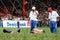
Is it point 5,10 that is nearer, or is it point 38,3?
point 5,10

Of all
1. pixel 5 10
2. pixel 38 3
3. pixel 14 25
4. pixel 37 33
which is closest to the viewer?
pixel 37 33

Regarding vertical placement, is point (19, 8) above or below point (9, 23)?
above

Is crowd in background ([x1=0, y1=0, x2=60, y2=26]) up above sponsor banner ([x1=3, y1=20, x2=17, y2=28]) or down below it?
above

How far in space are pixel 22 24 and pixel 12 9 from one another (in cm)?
516

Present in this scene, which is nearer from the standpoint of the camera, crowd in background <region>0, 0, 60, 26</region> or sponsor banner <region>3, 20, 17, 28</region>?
sponsor banner <region>3, 20, 17, 28</region>

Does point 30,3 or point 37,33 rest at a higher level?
point 30,3

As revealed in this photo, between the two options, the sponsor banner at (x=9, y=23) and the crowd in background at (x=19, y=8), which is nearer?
the sponsor banner at (x=9, y=23)

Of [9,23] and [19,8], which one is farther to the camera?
[19,8]

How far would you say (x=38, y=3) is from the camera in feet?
117

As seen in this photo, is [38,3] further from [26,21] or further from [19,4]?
[26,21]

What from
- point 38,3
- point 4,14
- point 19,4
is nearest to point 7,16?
point 4,14

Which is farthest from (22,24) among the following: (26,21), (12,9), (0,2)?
(0,2)

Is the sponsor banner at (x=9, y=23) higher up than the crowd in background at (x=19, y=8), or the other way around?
the crowd in background at (x=19, y=8)

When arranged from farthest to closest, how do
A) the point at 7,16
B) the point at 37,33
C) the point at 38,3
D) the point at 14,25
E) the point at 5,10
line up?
the point at 38,3
the point at 5,10
the point at 7,16
the point at 14,25
the point at 37,33
